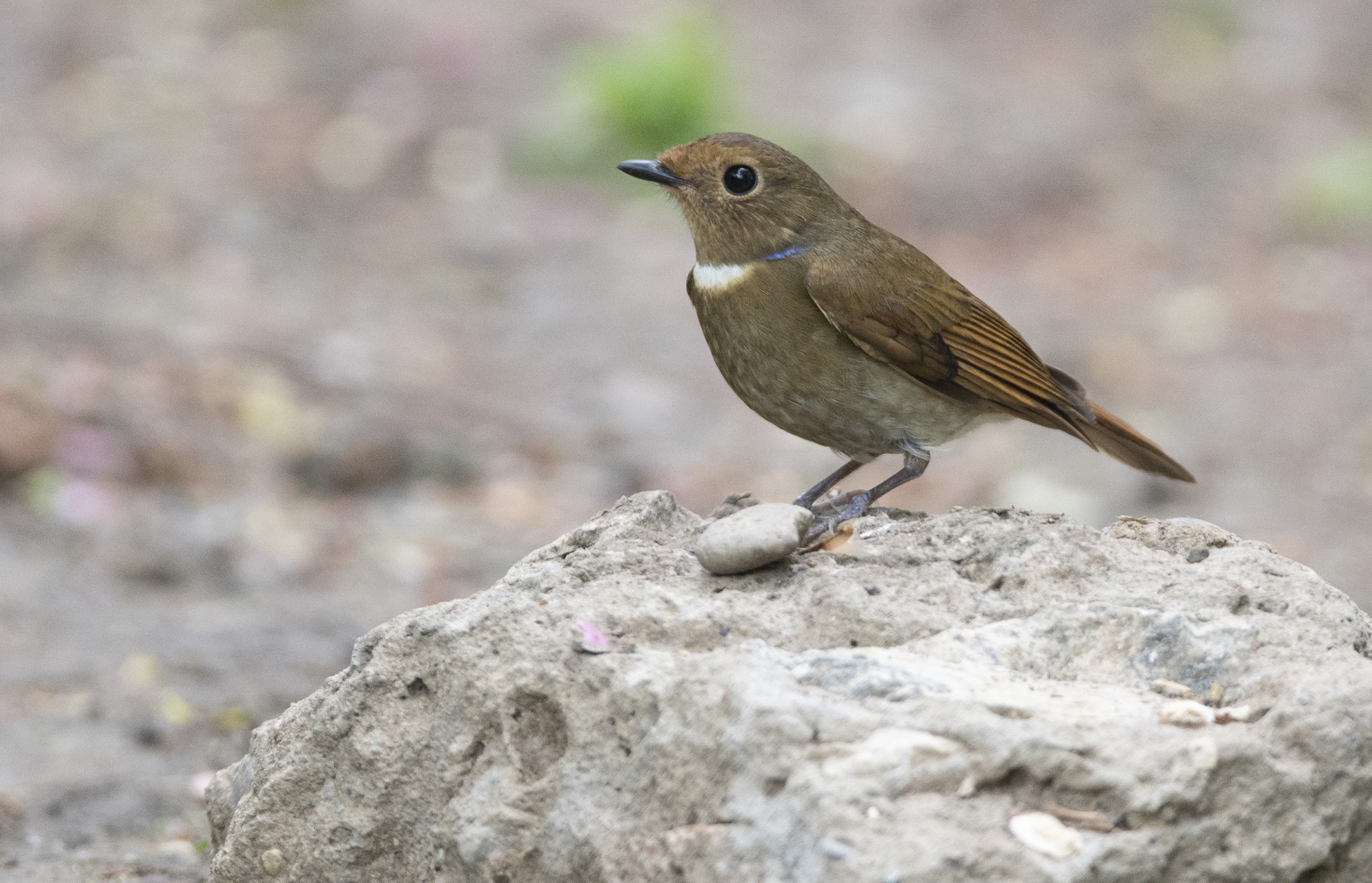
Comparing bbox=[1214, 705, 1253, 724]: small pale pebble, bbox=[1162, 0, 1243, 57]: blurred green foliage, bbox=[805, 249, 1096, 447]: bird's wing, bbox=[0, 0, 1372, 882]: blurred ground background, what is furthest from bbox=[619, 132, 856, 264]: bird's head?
bbox=[1162, 0, 1243, 57]: blurred green foliage

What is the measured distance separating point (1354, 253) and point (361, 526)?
7.00m

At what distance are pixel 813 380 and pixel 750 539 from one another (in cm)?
106

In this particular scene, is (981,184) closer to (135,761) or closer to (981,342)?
(981,342)

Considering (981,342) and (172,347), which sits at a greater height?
(172,347)

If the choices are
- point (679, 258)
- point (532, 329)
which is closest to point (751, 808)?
point (532, 329)

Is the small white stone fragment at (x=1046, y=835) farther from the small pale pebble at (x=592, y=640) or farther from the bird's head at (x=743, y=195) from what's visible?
the bird's head at (x=743, y=195)

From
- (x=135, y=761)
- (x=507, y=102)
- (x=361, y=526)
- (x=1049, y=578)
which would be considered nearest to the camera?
(x=1049, y=578)

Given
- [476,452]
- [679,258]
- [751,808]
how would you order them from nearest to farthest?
[751,808]
[476,452]
[679,258]

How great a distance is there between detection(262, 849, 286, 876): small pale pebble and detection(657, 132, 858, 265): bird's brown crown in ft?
6.53

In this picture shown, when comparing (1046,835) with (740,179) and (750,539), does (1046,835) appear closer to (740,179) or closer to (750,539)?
(750,539)

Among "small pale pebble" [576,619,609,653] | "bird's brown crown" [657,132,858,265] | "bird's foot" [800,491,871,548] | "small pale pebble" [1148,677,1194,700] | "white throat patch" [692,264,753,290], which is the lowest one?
"small pale pebble" [1148,677,1194,700]

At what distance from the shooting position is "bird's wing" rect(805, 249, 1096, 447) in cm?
420

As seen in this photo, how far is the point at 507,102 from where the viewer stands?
38.1 ft

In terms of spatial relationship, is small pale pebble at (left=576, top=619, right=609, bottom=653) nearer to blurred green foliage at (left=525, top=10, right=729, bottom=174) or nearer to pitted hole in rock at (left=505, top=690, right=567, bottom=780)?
pitted hole in rock at (left=505, top=690, right=567, bottom=780)
